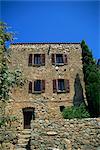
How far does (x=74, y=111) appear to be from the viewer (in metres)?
17.4

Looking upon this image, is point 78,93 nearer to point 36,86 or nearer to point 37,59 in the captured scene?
point 36,86

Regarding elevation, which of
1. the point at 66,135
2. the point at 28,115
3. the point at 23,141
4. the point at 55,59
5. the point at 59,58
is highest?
the point at 59,58

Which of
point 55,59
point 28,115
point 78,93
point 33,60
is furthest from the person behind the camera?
point 55,59

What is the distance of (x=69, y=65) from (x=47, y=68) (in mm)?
1916

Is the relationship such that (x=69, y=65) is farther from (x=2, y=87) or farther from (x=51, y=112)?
(x=2, y=87)

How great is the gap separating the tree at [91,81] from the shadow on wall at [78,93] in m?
0.72

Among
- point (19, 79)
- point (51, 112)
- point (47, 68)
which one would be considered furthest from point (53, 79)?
point (19, 79)

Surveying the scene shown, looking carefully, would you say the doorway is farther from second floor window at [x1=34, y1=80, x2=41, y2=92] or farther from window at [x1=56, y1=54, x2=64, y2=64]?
window at [x1=56, y1=54, x2=64, y2=64]

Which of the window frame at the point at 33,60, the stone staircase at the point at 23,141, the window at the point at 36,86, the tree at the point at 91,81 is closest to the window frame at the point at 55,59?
the window frame at the point at 33,60

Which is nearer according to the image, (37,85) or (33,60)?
(37,85)

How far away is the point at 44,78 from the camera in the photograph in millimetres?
21547

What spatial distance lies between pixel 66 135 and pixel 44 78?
350 inches

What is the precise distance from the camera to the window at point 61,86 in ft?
68.7

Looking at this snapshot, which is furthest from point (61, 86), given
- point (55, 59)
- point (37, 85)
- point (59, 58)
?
point (59, 58)
